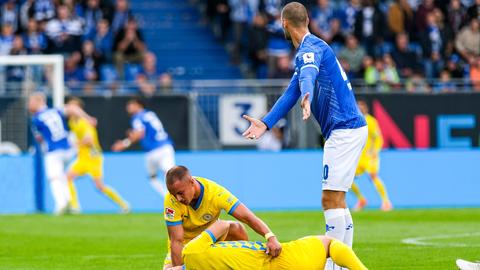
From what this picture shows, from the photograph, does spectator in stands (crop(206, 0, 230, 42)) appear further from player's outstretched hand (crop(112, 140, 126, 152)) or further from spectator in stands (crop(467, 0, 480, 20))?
player's outstretched hand (crop(112, 140, 126, 152))

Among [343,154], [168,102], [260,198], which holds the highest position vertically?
[343,154]

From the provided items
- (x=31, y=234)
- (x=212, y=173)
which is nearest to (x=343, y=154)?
(x=31, y=234)

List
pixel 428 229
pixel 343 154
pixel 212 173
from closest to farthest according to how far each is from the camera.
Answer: pixel 343 154
pixel 428 229
pixel 212 173

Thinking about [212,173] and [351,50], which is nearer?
[212,173]

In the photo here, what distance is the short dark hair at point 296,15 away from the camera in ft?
36.3

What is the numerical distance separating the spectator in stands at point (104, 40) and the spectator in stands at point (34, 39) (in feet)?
4.35

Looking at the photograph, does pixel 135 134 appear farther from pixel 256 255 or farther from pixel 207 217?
pixel 256 255

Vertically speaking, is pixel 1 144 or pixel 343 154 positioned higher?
pixel 343 154

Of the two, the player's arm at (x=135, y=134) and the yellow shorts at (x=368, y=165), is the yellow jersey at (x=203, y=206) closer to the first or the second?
the yellow shorts at (x=368, y=165)

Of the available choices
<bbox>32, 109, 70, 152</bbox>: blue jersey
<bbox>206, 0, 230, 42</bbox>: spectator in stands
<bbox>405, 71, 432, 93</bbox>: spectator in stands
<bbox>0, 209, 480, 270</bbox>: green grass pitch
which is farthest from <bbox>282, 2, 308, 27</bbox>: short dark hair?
<bbox>206, 0, 230, 42</bbox>: spectator in stands

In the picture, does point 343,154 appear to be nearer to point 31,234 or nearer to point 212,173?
point 31,234

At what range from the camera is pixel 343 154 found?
436 inches

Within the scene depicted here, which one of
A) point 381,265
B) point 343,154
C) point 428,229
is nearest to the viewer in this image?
point 343,154

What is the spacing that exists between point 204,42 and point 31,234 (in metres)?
14.1
